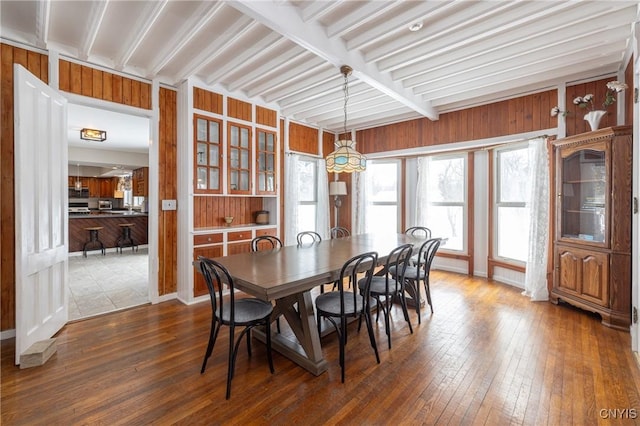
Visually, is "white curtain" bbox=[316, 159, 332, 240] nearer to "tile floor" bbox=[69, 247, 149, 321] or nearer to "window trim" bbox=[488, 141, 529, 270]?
"window trim" bbox=[488, 141, 529, 270]

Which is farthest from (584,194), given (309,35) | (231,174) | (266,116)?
(231,174)

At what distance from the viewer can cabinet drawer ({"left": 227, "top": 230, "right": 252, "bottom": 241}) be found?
414 cm

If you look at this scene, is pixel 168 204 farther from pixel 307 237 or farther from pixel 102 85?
pixel 307 237

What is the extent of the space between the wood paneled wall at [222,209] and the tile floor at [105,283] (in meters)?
1.27

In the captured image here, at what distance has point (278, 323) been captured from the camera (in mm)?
2875

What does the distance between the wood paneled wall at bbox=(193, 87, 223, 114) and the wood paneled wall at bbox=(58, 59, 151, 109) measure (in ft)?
1.77

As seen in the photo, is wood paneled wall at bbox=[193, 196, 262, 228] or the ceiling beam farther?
wood paneled wall at bbox=[193, 196, 262, 228]

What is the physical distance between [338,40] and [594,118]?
2981 mm

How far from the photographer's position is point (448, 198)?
5.31m

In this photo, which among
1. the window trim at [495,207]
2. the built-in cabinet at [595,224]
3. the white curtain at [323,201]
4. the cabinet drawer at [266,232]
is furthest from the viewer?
the white curtain at [323,201]

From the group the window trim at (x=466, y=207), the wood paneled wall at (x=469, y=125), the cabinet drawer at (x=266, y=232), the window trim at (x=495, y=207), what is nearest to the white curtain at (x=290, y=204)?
the cabinet drawer at (x=266, y=232)

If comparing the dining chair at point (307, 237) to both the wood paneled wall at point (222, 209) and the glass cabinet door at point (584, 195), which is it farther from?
the glass cabinet door at point (584, 195)

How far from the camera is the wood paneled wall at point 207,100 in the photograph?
3.84 m

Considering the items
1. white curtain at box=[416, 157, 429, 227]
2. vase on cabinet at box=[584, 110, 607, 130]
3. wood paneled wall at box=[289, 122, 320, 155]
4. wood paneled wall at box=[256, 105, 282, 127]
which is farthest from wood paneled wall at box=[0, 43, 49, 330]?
vase on cabinet at box=[584, 110, 607, 130]
